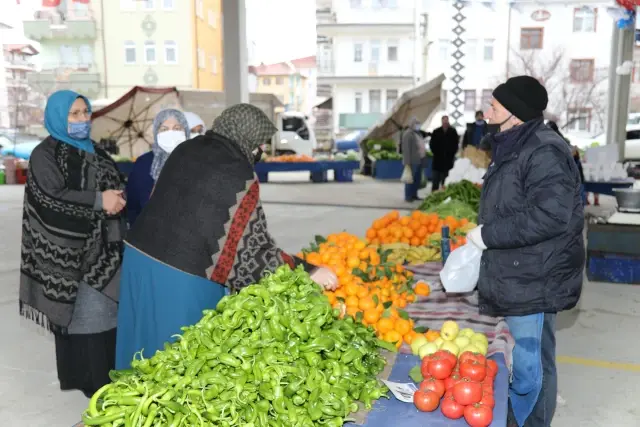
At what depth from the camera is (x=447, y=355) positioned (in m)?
2.37

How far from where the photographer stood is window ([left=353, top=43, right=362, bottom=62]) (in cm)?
3331

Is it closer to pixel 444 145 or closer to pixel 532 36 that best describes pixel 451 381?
pixel 444 145

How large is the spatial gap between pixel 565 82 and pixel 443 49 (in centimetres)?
642

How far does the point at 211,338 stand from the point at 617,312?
452 centimetres

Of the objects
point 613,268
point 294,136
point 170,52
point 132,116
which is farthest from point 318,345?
point 170,52

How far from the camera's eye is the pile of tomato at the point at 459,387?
6.75ft

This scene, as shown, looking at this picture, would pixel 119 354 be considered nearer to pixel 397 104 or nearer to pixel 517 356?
pixel 517 356

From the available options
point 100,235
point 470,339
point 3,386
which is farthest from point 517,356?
point 3,386

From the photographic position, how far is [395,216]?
5.11 m

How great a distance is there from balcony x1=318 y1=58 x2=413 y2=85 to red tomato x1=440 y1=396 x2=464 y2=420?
106 ft

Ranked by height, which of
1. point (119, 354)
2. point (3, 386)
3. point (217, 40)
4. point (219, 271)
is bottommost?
point (3, 386)

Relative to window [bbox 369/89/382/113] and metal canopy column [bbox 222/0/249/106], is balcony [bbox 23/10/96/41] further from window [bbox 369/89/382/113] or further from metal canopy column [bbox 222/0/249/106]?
metal canopy column [bbox 222/0/249/106]

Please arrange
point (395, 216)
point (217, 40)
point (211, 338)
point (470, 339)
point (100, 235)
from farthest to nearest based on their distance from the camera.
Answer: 1. point (217, 40)
2. point (395, 216)
3. point (100, 235)
4. point (470, 339)
5. point (211, 338)

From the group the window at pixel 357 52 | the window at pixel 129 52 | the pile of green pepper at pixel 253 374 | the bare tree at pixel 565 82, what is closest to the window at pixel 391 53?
the window at pixel 357 52
